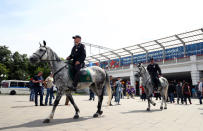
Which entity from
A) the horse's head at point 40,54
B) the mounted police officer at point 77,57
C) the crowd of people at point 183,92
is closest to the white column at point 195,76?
the crowd of people at point 183,92

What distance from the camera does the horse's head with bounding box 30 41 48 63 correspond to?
523cm

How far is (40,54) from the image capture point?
5375 millimetres

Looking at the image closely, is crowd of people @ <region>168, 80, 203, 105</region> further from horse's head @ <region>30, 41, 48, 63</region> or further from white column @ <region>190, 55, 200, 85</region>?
horse's head @ <region>30, 41, 48, 63</region>

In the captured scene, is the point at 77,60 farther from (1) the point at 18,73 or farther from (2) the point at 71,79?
(1) the point at 18,73

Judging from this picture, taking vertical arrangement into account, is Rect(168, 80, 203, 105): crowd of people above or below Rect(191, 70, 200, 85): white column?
below

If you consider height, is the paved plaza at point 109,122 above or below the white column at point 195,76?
below

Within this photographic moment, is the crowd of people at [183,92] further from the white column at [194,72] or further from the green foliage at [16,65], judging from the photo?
the green foliage at [16,65]

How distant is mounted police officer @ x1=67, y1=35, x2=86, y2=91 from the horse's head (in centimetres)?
91

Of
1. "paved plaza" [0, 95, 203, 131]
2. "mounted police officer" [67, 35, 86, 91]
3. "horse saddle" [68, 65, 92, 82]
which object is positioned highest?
"mounted police officer" [67, 35, 86, 91]

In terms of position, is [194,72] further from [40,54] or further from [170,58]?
[40,54]

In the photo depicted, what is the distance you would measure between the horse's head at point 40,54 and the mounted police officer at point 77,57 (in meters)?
0.91

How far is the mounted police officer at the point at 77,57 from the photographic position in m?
5.65

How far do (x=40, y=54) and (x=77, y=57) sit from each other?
1199mm

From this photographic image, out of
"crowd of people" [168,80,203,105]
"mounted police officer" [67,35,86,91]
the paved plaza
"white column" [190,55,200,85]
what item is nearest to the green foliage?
"white column" [190,55,200,85]
